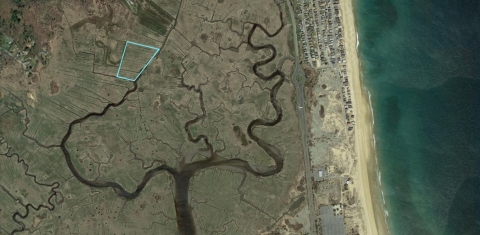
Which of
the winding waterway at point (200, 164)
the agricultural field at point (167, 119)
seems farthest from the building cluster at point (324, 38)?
the winding waterway at point (200, 164)

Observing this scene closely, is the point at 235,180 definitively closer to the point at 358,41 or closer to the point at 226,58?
the point at 226,58

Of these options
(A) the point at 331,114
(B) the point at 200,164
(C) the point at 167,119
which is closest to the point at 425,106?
(A) the point at 331,114

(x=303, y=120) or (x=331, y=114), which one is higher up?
(x=331, y=114)

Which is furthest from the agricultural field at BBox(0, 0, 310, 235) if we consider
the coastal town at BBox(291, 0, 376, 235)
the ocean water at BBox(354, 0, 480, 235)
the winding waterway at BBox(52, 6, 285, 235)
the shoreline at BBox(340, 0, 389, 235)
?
the ocean water at BBox(354, 0, 480, 235)

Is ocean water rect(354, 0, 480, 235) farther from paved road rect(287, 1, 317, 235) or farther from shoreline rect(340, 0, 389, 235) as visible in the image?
paved road rect(287, 1, 317, 235)

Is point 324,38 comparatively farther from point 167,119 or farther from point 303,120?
point 167,119
